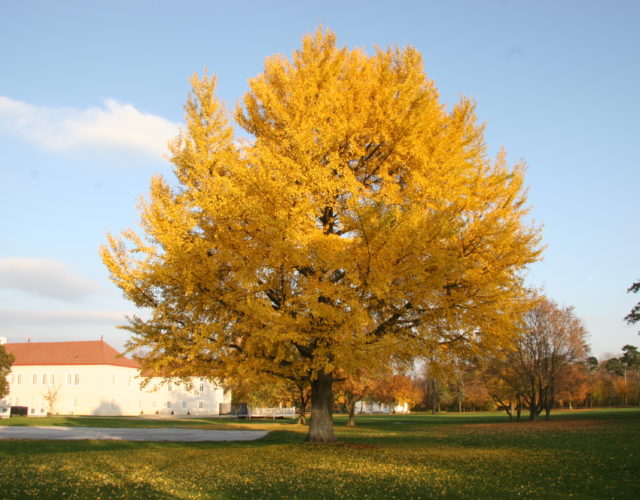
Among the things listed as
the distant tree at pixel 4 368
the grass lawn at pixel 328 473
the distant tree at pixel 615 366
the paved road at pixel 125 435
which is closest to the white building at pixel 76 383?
the distant tree at pixel 4 368

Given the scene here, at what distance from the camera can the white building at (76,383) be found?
55781mm

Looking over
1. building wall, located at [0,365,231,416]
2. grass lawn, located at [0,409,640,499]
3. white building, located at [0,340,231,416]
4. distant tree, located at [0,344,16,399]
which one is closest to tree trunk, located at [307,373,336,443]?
grass lawn, located at [0,409,640,499]

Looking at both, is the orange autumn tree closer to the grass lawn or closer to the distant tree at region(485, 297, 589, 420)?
the grass lawn

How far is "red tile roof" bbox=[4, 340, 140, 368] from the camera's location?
57.0 metres

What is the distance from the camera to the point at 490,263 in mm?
12414

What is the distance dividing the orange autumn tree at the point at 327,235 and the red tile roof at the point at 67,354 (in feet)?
161

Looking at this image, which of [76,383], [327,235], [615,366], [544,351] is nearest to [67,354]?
[76,383]

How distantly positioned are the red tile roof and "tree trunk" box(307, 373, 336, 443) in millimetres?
47525

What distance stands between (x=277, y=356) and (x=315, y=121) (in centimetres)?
615

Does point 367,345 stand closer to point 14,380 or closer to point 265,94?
point 265,94

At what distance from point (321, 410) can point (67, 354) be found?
2075 inches

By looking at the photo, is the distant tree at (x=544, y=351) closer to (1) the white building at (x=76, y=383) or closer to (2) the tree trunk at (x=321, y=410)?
(2) the tree trunk at (x=321, y=410)

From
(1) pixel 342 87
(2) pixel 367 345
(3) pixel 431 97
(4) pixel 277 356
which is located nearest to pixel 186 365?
(4) pixel 277 356

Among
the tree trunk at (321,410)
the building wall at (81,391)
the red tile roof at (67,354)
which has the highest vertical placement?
the red tile roof at (67,354)
